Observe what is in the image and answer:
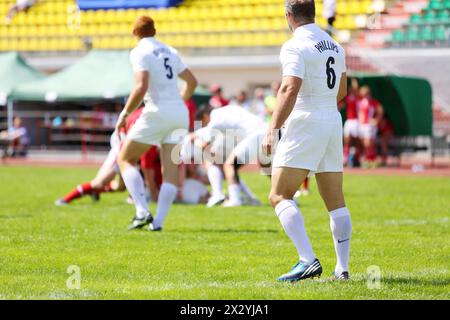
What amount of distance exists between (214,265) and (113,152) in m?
5.47

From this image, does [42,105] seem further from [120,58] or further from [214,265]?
[214,265]

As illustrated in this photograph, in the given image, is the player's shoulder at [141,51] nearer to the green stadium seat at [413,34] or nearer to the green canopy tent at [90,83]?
the green canopy tent at [90,83]

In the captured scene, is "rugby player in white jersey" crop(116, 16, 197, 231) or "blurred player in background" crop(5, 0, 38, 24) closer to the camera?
"rugby player in white jersey" crop(116, 16, 197, 231)

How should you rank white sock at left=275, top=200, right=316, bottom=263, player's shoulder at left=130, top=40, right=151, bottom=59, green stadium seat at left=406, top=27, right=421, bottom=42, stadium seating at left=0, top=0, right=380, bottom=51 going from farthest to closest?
stadium seating at left=0, top=0, right=380, bottom=51 → green stadium seat at left=406, top=27, right=421, bottom=42 → player's shoulder at left=130, top=40, right=151, bottom=59 → white sock at left=275, top=200, right=316, bottom=263

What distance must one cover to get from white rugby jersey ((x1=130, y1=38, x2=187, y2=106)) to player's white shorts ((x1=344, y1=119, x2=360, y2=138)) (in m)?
12.6

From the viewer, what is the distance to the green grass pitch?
20.0ft

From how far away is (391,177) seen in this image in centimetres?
1877

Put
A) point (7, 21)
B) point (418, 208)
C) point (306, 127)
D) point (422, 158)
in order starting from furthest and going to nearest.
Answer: point (7, 21) → point (422, 158) → point (418, 208) → point (306, 127)

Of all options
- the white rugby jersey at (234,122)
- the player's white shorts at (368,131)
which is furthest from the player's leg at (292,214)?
the player's white shorts at (368,131)

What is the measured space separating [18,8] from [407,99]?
15.2 m

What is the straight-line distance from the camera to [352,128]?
2188 centimetres

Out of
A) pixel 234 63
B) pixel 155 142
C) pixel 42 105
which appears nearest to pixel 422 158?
pixel 234 63

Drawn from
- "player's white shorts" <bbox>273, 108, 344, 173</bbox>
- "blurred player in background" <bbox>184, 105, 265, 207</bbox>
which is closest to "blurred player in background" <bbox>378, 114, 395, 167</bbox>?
"blurred player in background" <bbox>184, 105, 265, 207</bbox>

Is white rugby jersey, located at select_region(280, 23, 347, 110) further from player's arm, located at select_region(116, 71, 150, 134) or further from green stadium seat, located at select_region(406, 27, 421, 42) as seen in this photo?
green stadium seat, located at select_region(406, 27, 421, 42)
